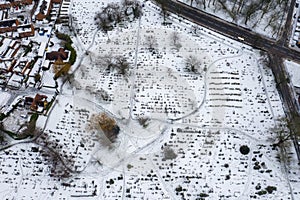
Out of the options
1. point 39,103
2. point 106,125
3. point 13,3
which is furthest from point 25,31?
point 106,125

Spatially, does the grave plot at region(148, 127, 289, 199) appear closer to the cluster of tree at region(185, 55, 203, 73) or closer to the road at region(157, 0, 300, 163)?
the road at region(157, 0, 300, 163)

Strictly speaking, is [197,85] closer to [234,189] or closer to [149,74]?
[149,74]

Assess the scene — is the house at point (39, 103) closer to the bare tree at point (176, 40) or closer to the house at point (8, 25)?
the house at point (8, 25)

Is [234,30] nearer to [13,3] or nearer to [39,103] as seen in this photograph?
[39,103]

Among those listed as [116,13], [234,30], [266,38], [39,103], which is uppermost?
[116,13]

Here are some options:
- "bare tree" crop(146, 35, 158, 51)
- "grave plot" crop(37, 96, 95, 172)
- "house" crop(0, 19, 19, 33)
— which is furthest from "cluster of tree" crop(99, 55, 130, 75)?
"house" crop(0, 19, 19, 33)

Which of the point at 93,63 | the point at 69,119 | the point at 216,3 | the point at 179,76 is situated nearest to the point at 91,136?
the point at 69,119
